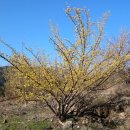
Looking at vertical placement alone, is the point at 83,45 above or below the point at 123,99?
above

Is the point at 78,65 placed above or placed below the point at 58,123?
above

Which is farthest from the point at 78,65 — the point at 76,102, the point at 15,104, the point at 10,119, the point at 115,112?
Result: the point at 15,104

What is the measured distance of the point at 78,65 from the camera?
1012 cm

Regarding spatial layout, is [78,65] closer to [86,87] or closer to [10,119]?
[86,87]

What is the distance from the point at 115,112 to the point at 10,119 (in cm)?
356

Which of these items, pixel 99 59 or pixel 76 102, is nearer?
pixel 99 59

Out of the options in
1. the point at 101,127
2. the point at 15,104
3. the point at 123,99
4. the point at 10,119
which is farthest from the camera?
the point at 15,104

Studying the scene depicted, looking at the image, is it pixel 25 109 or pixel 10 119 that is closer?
pixel 10 119

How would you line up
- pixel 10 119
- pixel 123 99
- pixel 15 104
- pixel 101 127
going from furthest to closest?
pixel 15 104, pixel 123 99, pixel 10 119, pixel 101 127

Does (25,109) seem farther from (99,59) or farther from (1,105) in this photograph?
(99,59)

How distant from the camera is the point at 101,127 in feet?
32.8

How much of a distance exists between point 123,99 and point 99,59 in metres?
2.33

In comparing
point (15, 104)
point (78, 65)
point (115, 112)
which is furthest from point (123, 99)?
point (15, 104)

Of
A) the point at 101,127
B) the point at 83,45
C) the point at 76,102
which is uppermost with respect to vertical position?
the point at 83,45
